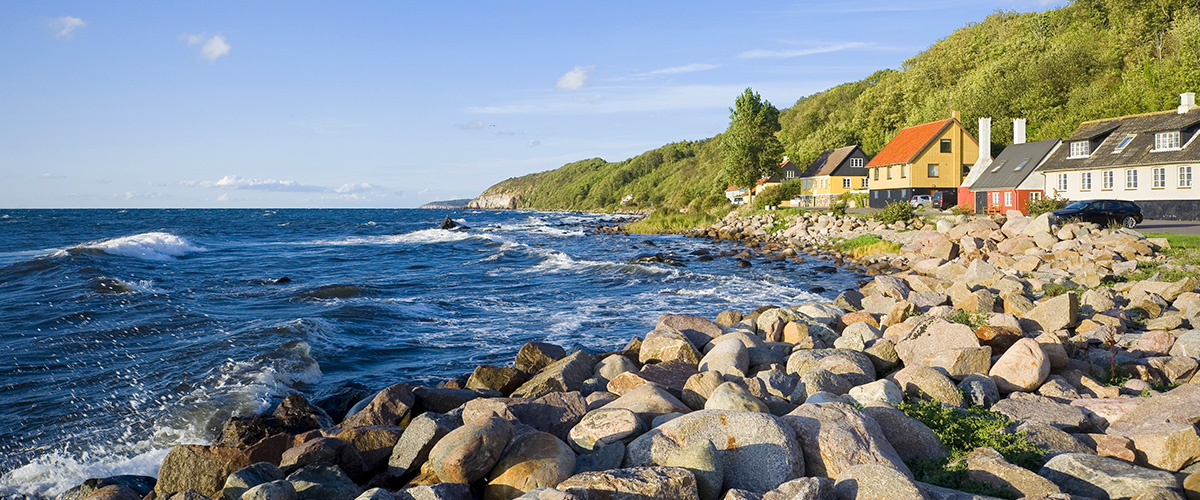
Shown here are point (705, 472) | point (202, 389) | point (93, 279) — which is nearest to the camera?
point (705, 472)

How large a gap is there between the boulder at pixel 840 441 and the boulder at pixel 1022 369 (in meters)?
3.23

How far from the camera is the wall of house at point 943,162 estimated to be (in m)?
55.7

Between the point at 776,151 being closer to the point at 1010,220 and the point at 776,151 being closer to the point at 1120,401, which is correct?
the point at 1010,220

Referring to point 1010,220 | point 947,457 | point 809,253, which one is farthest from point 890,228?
point 947,457

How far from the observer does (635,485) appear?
216 inches

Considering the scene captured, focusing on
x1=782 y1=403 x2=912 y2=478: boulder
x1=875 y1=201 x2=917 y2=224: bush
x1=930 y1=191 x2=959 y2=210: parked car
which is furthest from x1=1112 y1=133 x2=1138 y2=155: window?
x1=782 y1=403 x2=912 y2=478: boulder

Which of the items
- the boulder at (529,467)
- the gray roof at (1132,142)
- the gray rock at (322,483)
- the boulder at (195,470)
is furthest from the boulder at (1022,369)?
the gray roof at (1132,142)

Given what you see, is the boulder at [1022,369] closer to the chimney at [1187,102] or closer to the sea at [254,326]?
the sea at [254,326]

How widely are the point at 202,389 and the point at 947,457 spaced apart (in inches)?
445

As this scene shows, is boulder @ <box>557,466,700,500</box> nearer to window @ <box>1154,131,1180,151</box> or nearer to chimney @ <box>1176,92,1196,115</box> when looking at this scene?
window @ <box>1154,131,1180,151</box>

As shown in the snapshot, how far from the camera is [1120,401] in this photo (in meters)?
8.02

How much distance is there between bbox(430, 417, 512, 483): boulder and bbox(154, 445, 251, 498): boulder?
2.29m

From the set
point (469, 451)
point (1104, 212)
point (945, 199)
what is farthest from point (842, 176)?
point (469, 451)

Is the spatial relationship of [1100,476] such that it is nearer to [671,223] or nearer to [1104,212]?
[1104,212]
